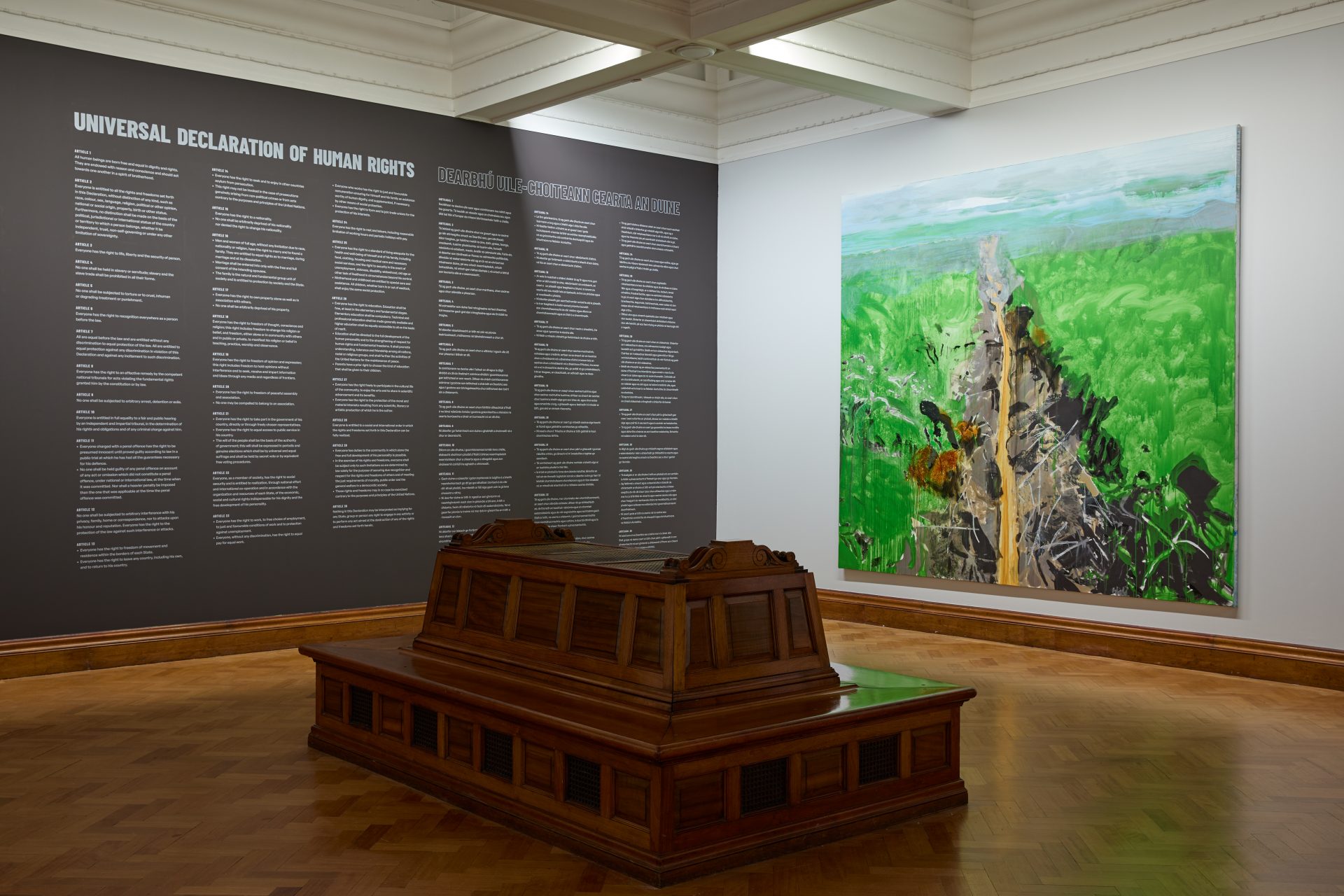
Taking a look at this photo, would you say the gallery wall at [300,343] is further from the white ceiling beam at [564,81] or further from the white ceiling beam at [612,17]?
the white ceiling beam at [612,17]

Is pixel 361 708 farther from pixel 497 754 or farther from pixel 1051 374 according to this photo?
pixel 1051 374

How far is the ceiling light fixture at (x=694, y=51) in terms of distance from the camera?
28.3ft

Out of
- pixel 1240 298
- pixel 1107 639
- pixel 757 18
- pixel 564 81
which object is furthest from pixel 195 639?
pixel 1240 298

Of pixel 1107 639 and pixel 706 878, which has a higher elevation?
pixel 1107 639

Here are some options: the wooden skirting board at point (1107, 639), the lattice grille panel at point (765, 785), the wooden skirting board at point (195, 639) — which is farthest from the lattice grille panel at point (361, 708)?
the wooden skirting board at point (1107, 639)

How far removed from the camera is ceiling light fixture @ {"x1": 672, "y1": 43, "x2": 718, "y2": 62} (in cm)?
862

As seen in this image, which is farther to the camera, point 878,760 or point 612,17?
point 612,17

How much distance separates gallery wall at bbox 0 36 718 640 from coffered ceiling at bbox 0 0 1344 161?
0.24 meters

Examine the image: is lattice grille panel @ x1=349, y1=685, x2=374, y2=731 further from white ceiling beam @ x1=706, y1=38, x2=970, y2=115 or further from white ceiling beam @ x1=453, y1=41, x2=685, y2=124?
white ceiling beam @ x1=706, y1=38, x2=970, y2=115

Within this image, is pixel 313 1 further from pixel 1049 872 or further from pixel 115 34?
pixel 1049 872

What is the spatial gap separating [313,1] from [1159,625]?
827 centimetres

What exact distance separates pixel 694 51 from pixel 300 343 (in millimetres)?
3891

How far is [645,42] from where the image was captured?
27.7ft

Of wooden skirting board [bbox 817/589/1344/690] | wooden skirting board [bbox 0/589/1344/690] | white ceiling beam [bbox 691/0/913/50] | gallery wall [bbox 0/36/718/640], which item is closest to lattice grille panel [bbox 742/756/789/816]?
wooden skirting board [bbox 0/589/1344/690]
